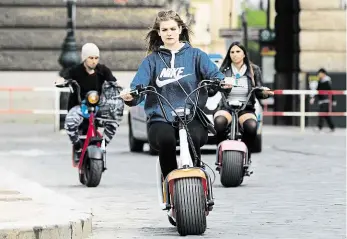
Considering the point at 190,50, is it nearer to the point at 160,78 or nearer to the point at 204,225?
the point at 160,78

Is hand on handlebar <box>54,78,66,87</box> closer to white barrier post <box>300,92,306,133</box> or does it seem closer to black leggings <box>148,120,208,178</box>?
black leggings <box>148,120,208,178</box>

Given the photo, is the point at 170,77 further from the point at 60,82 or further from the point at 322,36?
the point at 322,36

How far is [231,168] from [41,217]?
4.89m

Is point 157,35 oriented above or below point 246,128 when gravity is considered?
above

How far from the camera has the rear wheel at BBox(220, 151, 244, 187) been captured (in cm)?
1380

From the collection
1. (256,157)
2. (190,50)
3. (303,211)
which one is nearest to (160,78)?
(190,50)

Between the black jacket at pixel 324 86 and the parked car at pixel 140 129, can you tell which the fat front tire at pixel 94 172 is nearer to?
the parked car at pixel 140 129

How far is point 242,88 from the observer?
14391mm

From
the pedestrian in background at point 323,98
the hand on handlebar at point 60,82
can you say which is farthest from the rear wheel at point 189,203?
the pedestrian in background at point 323,98

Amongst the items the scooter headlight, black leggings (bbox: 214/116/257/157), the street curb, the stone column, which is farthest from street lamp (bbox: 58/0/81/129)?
the street curb

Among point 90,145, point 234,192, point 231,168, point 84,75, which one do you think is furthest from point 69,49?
point 234,192

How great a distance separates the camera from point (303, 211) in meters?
11.2

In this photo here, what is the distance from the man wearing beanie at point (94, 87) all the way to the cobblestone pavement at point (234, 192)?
583 mm

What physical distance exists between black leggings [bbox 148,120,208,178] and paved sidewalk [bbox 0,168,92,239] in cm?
63
